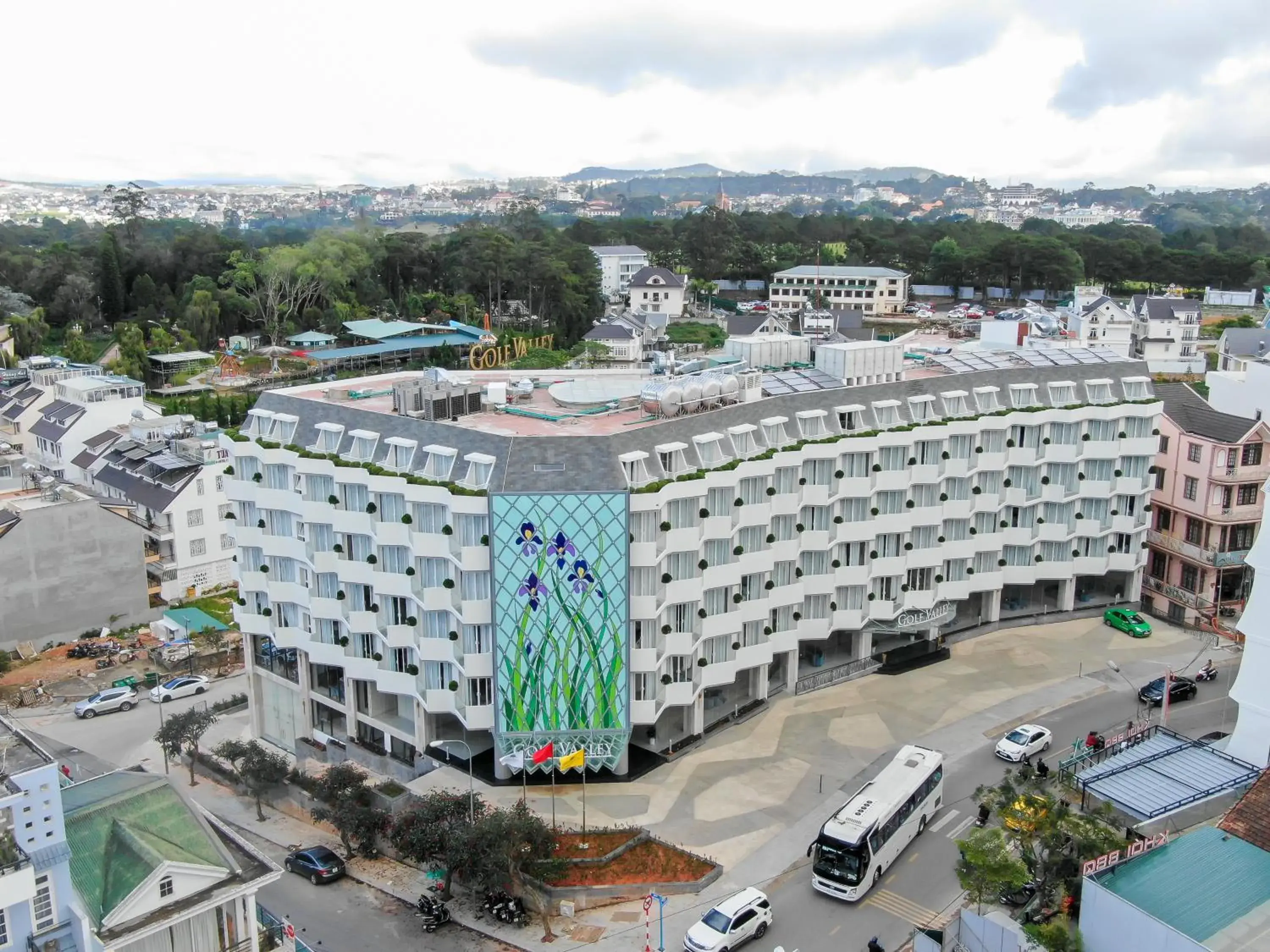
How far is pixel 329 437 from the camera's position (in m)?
45.3

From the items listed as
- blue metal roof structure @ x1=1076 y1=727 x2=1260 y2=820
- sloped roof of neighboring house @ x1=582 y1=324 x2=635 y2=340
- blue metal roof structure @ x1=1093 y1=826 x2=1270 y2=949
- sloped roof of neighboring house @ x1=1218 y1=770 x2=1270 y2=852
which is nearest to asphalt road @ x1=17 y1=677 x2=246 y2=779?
blue metal roof structure @ x1=1076 y1=727 x2=1260 y2=820

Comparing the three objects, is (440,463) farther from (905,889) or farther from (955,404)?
(955,404)

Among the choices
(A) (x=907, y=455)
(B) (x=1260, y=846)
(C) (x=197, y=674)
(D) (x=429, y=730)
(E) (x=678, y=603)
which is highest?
(A) (x=907, y=455)

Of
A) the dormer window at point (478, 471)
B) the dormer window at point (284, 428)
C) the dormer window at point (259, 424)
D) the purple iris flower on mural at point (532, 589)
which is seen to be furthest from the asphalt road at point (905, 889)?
the dormer window at point (259, 424)

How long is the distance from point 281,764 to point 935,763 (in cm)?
2544

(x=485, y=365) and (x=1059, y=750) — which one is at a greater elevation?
(x=485, y=365)

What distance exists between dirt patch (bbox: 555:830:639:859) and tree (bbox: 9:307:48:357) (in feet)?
343

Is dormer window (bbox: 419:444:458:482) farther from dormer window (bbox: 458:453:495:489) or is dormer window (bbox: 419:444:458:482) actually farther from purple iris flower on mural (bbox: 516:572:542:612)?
purple iris flower on mural (bbox: 516:572:542:612)

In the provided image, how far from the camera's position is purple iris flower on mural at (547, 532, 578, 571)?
132ft

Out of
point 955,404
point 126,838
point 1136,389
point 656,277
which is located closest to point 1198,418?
point 1136,389

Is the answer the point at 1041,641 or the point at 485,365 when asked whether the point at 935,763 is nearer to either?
the point at 1041,641

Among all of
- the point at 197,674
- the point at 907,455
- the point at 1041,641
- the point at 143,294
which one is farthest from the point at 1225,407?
the point at 143,294

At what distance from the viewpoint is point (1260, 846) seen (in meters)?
31.2

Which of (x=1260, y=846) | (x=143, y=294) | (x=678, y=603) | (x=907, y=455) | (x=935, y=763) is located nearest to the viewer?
(x=1260, y=846)
